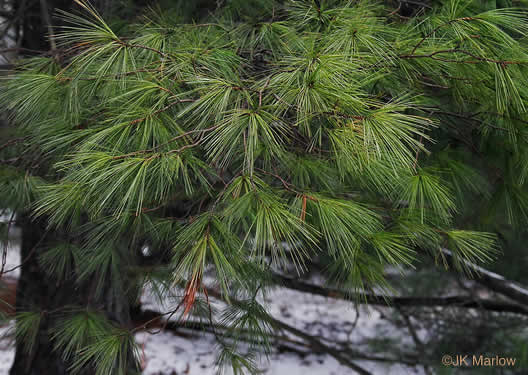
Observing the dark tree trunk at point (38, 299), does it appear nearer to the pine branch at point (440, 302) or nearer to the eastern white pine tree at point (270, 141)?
the eastern white pine tree at point (270, 141)

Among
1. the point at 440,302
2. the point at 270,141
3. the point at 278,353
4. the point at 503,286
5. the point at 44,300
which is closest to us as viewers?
the point at 270,141

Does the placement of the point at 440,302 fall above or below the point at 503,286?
below

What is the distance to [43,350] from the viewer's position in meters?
1.62

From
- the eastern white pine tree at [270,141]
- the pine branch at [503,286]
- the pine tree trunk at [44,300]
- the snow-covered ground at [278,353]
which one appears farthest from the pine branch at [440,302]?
the eastern white pine tree at [270,141]

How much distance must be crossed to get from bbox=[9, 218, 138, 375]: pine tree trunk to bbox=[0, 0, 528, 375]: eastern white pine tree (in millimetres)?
309

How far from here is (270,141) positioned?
720 millimetres

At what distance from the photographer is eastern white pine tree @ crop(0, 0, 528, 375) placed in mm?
726

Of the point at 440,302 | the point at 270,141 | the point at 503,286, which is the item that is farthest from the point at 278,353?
the point at 270,141

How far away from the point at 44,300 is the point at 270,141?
4.60ft

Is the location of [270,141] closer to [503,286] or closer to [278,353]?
[503,286]

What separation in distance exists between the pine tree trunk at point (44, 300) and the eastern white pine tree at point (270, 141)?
1.01ft

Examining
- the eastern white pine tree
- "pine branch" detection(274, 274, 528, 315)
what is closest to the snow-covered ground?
"pine branch" detection(274, 274, 528, 315)

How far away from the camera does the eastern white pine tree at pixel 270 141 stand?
0.73 m

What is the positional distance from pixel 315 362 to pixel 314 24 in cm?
219
